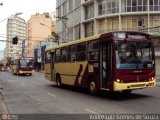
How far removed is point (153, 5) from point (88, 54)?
135 feet

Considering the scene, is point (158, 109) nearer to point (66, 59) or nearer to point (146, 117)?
point (146, 117)

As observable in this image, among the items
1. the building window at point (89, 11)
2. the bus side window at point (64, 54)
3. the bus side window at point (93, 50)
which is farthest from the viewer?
the building window at point (89, 11)

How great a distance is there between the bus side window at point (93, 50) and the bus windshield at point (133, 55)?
183 cm

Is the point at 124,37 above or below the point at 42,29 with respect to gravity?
below

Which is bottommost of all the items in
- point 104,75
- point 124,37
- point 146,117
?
point 146,117

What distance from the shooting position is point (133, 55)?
16047 millimetres

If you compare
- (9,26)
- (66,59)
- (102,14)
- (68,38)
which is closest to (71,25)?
(68,38)

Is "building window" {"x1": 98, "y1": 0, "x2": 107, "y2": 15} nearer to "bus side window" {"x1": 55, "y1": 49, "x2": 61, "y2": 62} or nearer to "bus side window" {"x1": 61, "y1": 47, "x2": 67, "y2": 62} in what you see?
"bus side window" {"x1": 55, "y1": 49, "x2": 61, "y2": 62}

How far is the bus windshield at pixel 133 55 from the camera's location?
51.6 ft

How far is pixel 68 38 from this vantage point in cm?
7456

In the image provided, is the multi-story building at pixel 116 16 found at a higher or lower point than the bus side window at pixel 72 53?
higher

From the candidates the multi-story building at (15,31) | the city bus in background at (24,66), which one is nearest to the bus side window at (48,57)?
the city bus in background at (24,66)

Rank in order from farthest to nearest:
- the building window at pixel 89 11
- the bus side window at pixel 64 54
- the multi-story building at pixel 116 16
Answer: the building window at pixel 89 11 → the multi-story building at pixel 116 16 → the bus side window at pixel 64 54

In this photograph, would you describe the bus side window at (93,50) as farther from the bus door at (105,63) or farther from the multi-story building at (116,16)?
the multi-story building at (116,16)
